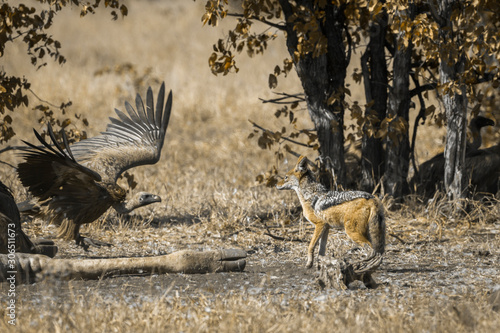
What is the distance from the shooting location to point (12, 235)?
19.3 ft

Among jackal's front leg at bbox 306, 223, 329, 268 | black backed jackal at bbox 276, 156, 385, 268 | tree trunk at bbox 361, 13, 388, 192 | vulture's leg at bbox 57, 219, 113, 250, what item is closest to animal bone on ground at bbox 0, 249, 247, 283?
jackal's front leg at bbox 306, 223, 329, 268

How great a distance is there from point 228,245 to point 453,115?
262 cm

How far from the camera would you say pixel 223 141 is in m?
12.7

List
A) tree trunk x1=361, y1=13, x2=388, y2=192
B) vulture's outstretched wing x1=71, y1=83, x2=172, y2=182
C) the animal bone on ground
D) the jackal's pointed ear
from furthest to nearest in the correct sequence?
tree trunk x1=361, y1=13, x2=388, y2=192
vulture's outstretched wing x1=71, y1=83, x2=172, y2=182
the jackal's pointed ear
the animal bone on ground

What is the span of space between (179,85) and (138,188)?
6.43 m

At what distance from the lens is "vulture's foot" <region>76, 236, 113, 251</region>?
6.96m

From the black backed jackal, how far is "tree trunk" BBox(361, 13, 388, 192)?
6.35ft

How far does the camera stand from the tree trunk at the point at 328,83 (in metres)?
7.74

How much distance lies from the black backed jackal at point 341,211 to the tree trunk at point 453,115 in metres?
1.79

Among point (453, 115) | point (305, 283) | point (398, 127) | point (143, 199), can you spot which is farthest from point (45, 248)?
point (453, 115)

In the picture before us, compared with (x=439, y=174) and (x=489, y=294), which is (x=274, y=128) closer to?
(x=439, y=174)

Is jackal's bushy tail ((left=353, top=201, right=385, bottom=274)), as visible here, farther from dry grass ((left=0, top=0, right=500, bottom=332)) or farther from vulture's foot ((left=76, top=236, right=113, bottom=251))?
vulture's foot ((left=76, top=236, right=113, bottom=251))

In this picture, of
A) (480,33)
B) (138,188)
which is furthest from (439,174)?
(138,188)

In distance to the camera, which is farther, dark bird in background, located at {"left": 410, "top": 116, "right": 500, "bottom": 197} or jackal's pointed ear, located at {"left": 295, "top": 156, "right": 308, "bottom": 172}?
dark bird in background, located at {"left": 410, "top": 116, "right": 500, "bottom": 197}
